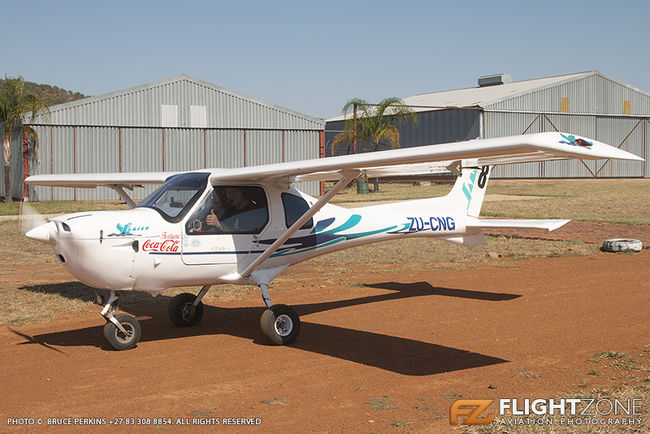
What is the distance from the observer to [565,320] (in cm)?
945

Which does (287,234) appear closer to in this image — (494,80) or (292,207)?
(292,207)

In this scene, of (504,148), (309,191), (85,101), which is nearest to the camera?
(504,148)

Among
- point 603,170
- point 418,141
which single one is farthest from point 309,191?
point 603,170

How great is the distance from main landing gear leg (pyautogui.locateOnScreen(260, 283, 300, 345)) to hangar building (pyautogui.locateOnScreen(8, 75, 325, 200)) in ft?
90.0

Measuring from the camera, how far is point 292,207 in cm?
939

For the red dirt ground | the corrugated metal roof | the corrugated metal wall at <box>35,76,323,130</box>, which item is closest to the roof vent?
the corrugated metal roof

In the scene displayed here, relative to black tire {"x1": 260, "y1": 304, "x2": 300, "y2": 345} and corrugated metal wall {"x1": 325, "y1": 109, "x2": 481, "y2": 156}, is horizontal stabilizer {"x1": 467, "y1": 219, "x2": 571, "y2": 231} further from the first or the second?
corrugated metal wall {"x1": 325, "y1": 109, "x2": 481, "y2": 156}

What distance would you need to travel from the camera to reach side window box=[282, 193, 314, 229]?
30.6ft

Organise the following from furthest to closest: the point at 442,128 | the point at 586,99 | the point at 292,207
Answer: the point at 586,99, the point at 442,128, the point at 292,207

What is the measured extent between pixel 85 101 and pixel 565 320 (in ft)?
97.8

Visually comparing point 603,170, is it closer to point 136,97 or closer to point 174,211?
point 136,97

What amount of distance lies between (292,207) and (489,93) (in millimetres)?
47235

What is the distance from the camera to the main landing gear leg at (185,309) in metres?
9.61

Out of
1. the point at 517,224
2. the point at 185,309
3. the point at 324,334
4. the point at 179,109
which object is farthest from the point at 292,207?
the point at 179,109
